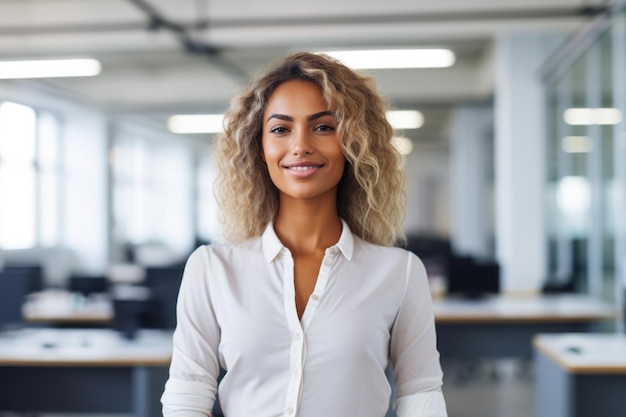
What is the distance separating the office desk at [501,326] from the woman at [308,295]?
3.96 m

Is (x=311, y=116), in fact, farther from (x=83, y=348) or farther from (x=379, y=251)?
(x=83, y=348)

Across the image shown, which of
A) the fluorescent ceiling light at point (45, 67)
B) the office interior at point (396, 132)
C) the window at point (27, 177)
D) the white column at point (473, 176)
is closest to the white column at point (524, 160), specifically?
the office interior at point (396, 132)

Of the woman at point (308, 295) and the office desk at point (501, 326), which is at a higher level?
the woman at point (308, 295)

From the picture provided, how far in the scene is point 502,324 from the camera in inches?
212

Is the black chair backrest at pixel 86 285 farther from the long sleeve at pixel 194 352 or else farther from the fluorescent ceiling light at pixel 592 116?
the long sleeve at pixel 194 352

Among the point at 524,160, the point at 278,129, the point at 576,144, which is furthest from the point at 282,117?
the point at 524,160

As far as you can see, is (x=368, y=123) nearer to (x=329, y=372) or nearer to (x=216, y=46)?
(x=329, y=372)

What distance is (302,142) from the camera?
1.37 metres

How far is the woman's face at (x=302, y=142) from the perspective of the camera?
138 cm

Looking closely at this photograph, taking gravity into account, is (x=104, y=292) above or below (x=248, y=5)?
below

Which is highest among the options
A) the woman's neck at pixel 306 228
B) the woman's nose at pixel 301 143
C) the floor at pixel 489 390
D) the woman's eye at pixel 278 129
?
the woman's eye at pixel 278 129

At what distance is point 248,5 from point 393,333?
719cm

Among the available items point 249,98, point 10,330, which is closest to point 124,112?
point 10,330

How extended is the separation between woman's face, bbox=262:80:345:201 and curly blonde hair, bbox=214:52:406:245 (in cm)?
2
